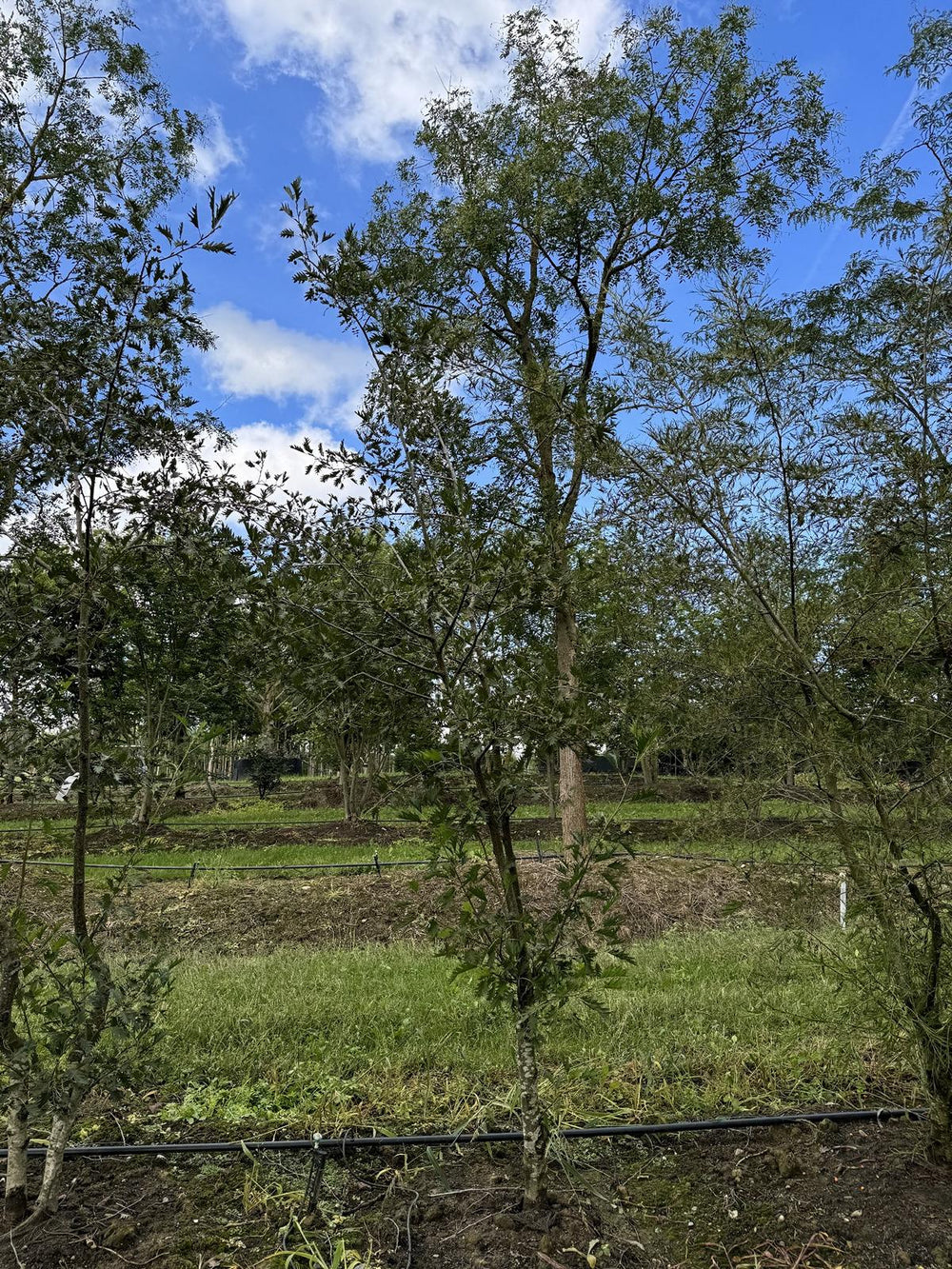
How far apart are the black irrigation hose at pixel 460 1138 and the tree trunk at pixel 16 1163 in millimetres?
283

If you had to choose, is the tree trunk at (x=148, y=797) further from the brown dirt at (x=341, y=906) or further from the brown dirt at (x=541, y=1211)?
A: the brown dirt at (x=341, y=906)

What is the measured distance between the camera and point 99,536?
2770 mm

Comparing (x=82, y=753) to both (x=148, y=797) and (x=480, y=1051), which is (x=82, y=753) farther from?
(x=480, y=1051)

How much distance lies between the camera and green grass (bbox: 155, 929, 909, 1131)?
3047mm

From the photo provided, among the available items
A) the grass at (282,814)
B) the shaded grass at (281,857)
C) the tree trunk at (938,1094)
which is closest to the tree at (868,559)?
the tree trunk at (938,1094)

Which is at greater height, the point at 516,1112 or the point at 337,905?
the point at 516,1112

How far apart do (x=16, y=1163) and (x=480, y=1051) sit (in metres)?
1.95

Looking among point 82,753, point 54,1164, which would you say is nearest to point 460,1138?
point 54,1164

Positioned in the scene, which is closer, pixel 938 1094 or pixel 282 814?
pixel 938 1094

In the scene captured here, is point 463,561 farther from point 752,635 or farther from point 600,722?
point 752,635

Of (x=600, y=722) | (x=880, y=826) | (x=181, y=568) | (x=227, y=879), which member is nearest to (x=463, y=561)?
(x=600, y=722)

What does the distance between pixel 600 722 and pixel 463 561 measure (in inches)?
25.7

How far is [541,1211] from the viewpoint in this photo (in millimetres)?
2336

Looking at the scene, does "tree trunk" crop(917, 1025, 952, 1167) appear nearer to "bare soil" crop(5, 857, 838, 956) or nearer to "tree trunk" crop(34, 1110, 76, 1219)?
"tree trunk" crop(34, 1110, 76, 1219)
